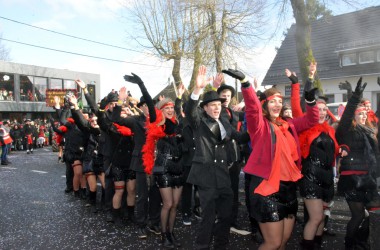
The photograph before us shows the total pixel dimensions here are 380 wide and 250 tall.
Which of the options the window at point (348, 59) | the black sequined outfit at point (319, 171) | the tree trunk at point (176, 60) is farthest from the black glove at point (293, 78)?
the window at point (348, 59)

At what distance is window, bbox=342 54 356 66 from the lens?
1945cm

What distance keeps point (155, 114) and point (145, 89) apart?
1.12 ft

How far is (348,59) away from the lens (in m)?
19.8

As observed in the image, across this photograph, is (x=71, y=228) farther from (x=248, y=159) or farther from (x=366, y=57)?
(x=366, y=57)

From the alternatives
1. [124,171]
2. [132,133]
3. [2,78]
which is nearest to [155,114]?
[132,133]

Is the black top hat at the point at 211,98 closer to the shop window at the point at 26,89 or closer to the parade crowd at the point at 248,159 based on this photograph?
the parade crowd at the point at 248,159

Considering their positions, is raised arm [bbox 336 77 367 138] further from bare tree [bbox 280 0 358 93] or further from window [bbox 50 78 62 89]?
window [bbox 50 78 62 89]

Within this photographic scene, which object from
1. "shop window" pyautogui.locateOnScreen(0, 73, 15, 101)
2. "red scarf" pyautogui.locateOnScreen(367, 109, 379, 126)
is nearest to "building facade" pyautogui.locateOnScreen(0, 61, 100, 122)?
"shop window" pyautogui.locateOnScreen(0, 73, 15, 101)

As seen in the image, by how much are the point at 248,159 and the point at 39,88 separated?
1287 inches

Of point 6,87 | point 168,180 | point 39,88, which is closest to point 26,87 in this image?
point 39,88

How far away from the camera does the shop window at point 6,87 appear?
2930 cm

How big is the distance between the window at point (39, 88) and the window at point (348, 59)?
25136mm

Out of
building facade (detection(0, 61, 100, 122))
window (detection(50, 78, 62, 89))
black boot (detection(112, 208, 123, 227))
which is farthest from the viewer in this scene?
window (detection(50, 78, 62, 89))

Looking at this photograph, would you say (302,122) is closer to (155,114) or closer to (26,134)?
(155,114)
